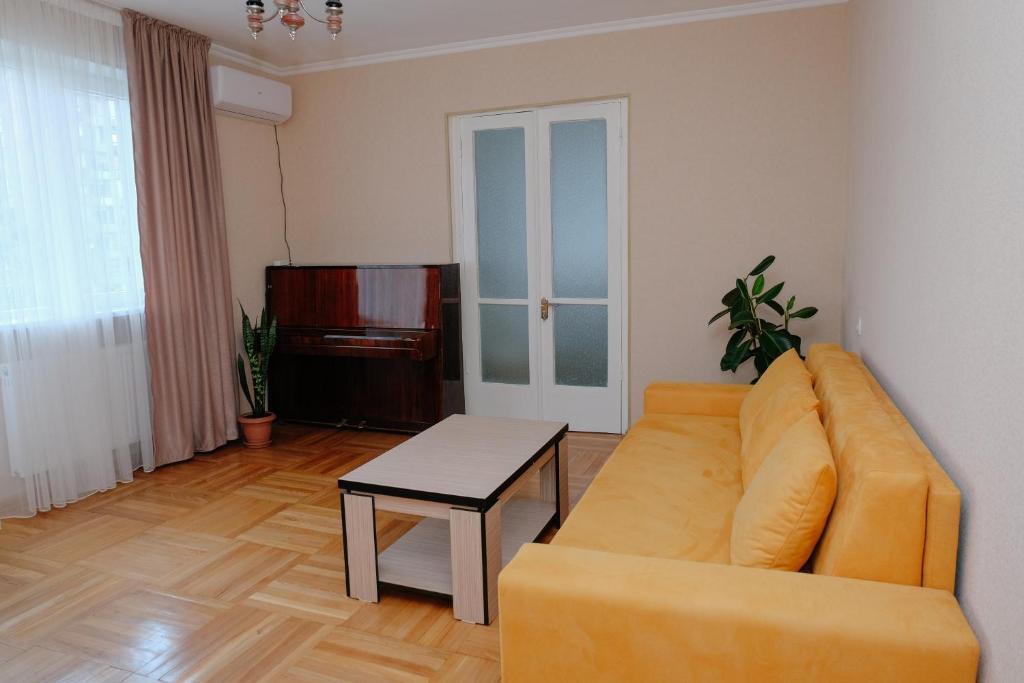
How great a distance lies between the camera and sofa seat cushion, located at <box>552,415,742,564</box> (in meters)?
2.12

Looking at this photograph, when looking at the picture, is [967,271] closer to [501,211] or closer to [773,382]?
[773,382]

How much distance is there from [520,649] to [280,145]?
467 centimetres

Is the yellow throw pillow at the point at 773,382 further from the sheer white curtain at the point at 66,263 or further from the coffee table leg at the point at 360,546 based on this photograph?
the sheer white curtain at the point at 66,263

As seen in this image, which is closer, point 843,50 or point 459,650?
point 459,650

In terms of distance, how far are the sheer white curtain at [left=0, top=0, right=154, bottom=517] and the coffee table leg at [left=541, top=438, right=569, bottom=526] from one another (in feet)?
8.04

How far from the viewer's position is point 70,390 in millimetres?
3758

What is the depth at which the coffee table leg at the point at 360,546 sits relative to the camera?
2.60 metres

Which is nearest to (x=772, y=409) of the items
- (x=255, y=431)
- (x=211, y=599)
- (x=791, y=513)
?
(x=791, y=513)

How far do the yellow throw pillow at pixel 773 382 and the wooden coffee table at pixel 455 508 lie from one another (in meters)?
0.80

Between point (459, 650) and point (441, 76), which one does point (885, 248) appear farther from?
point (441, 76)

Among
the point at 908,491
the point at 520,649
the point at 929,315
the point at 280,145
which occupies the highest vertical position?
the point at 280,145

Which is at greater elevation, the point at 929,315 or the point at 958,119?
the point at 958,119

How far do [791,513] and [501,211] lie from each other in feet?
11.6

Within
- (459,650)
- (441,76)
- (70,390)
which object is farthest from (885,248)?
(70,390)
